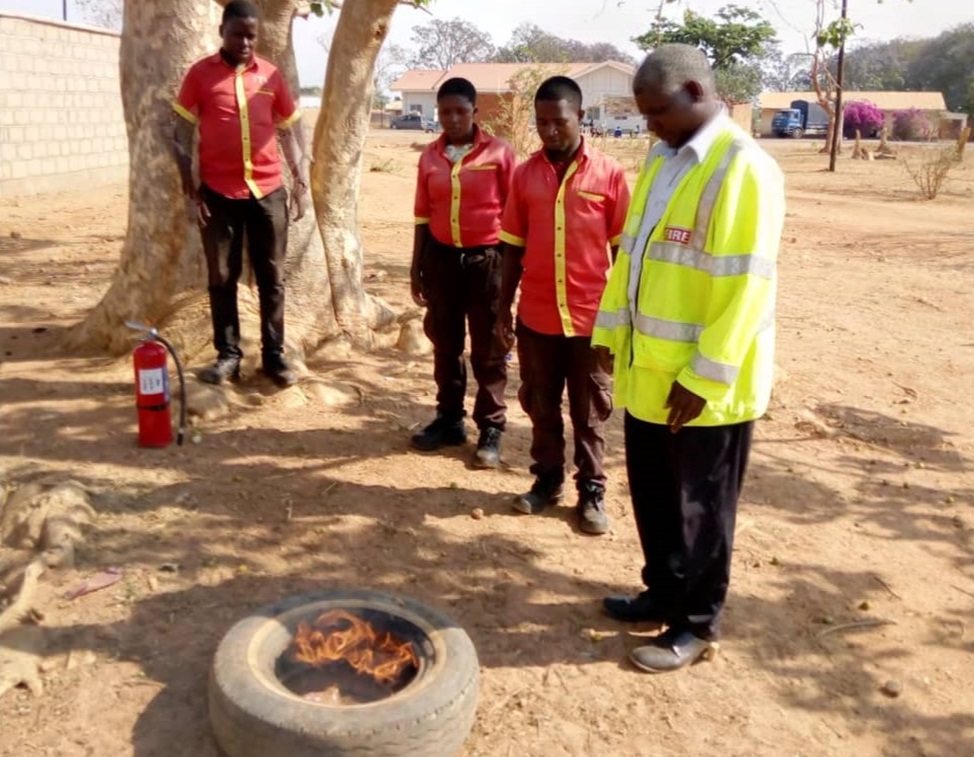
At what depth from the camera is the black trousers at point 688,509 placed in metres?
3.07

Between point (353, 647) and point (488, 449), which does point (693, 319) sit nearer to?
point (353, 647)

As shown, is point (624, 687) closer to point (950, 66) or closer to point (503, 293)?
point (503, 293)

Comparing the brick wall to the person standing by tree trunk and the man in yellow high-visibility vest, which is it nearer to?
the person standing by tree trunk

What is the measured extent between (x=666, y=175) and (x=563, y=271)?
1.00 m

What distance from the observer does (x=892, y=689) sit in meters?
3.30

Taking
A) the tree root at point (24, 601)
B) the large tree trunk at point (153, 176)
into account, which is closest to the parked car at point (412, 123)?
the large tree trunk at point (153, 176)

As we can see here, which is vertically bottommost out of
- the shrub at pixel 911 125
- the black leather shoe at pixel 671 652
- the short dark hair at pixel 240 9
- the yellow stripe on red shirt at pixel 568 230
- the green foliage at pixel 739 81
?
the black leather shoe at pixel 671 652

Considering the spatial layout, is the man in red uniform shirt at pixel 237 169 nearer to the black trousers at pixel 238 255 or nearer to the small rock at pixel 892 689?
the black trousers at pixel 238 255

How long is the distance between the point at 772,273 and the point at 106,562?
275 centimetres

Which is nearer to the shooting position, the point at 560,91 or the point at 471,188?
the point at 560,91

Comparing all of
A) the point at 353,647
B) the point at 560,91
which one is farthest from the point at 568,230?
the point at 353,647

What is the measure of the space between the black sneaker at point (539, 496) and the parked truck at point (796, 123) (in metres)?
51.0

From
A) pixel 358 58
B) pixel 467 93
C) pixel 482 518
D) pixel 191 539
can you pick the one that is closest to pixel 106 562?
pixel 191 539

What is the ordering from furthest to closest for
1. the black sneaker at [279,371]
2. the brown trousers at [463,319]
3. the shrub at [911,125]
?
the shrub at [911,125], the black sneaker at [279,371], the brown trousers at [463,319]
